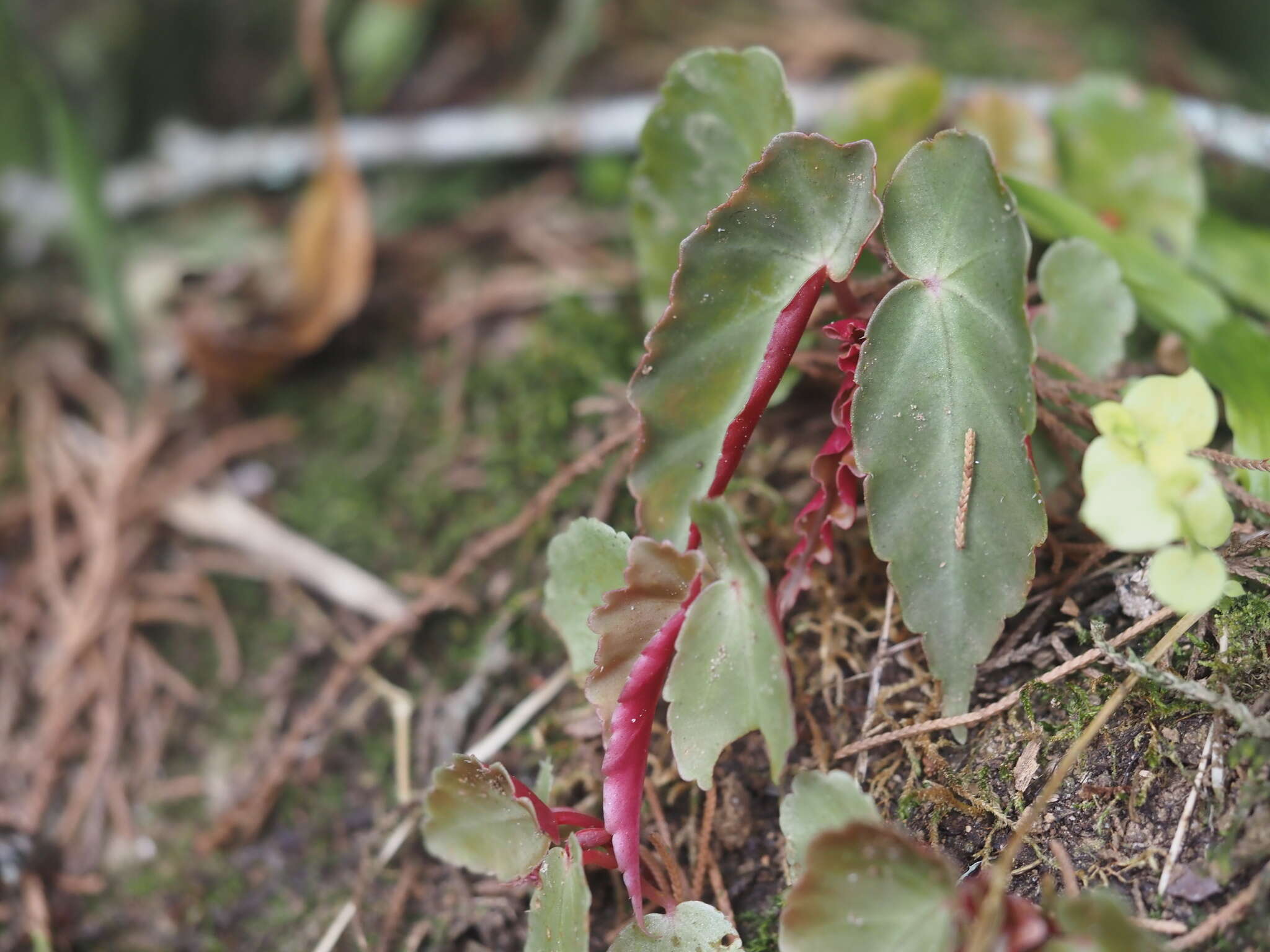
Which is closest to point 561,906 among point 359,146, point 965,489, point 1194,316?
point 965,489

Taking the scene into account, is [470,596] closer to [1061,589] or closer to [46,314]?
[1061,589]

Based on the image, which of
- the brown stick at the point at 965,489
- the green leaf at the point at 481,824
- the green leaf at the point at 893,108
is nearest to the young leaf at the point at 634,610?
the green leaf at the point at 481,824

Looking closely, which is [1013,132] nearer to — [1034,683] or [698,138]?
[698,138]

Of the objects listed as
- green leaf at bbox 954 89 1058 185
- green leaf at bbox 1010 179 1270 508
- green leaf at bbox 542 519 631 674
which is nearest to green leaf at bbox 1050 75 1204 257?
green leaf at bbox 954 89 1058 185

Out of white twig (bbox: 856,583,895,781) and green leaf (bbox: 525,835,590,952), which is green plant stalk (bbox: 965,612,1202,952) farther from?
green leaf (bbox: 525,835,590,952)

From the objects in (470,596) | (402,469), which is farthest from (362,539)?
(470,596)

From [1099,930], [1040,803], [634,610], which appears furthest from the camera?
[634,610]
